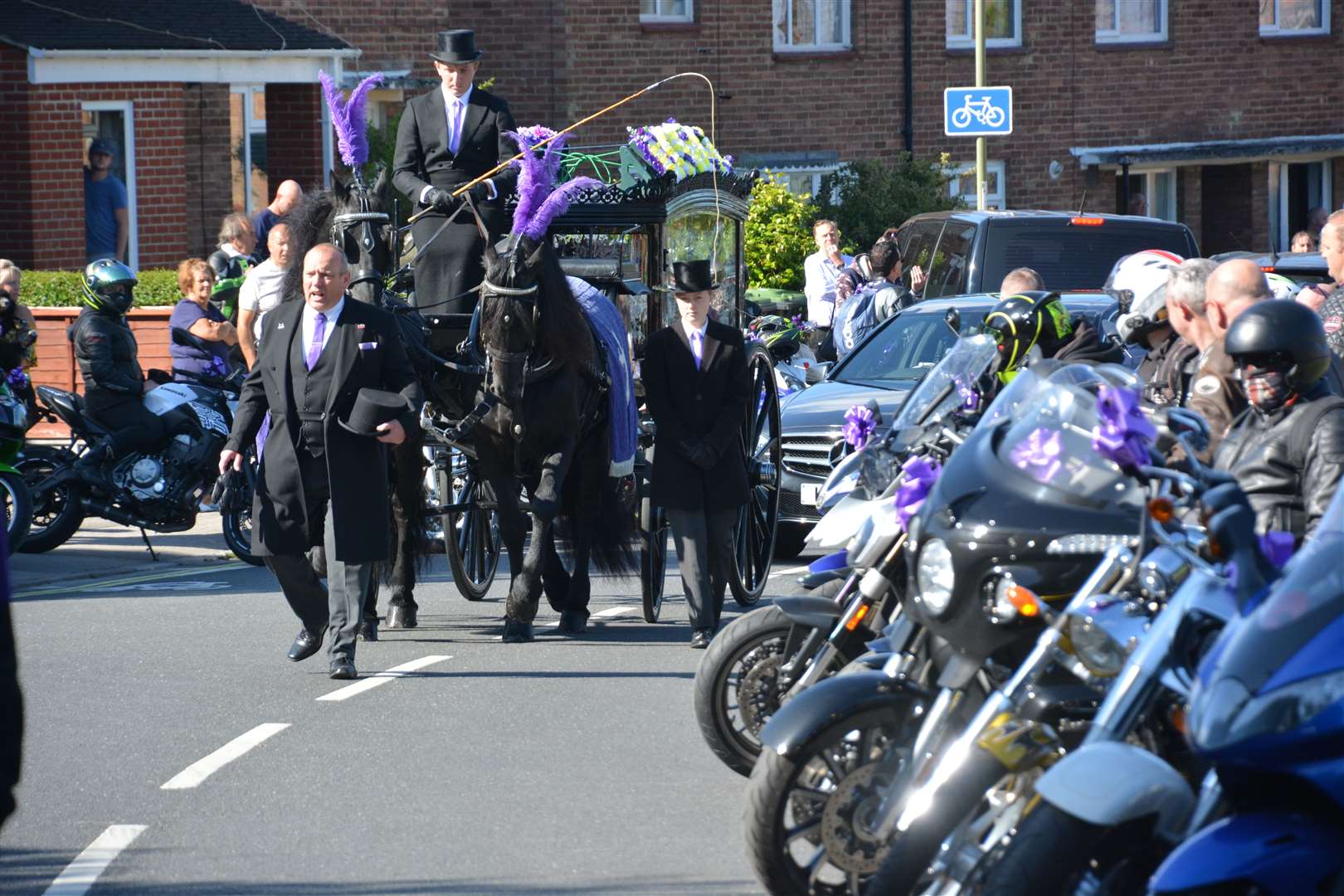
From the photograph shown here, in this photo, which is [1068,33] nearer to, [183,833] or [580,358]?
[580,358]

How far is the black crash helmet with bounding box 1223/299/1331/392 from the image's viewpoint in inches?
225

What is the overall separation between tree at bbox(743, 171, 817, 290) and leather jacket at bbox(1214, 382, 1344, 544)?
15.8 m

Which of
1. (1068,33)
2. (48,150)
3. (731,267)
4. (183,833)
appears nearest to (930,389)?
(183,833)

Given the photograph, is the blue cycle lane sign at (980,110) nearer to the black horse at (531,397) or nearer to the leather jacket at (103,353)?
the leather jacket at (103,353)

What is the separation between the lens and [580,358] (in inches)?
396

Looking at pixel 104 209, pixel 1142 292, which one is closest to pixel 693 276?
pixel 1142 292

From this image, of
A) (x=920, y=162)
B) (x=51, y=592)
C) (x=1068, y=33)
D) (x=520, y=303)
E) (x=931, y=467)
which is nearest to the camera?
(x=931, y=467)

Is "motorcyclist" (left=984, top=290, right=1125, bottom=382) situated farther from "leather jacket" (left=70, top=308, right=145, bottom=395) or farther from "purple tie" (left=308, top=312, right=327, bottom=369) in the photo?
"leather jacket" (left=70, top=308, right=145, bottom=395)

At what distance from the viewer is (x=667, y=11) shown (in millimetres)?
28375

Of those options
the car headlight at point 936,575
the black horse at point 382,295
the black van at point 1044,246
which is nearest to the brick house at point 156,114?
the black van at point 1044,246

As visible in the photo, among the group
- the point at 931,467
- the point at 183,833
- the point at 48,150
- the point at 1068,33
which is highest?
the point at 1068,33

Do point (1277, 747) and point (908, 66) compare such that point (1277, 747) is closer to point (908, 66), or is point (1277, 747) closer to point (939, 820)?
point (939, 820)

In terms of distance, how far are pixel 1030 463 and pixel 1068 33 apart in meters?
26.9

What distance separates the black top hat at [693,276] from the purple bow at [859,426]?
9.01 ft
